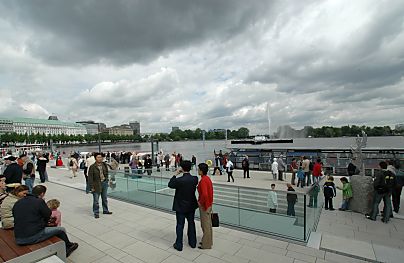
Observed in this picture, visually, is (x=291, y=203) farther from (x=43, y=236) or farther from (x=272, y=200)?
(x=43, y=236)

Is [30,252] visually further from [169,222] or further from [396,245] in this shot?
[396,245]

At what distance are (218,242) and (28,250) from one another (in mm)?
3310

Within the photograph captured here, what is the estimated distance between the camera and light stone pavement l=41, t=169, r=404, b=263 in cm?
425

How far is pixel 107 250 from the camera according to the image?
459cm

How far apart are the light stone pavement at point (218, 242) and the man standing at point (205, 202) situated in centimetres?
20

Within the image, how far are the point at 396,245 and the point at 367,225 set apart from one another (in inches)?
53.5

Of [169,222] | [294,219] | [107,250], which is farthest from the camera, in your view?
[169,222]

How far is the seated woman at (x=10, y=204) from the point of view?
407 centimetres

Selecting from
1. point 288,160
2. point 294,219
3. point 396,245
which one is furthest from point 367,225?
point 288,160

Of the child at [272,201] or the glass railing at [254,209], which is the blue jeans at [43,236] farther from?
the child at [272,201]

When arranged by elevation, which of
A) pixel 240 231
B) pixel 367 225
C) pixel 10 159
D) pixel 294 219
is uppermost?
pixel 10 159

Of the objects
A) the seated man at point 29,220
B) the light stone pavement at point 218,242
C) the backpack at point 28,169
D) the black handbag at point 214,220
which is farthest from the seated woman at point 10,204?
the backpack at point 28,169

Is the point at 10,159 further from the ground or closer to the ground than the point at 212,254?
further from the ground

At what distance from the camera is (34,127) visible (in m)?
145
